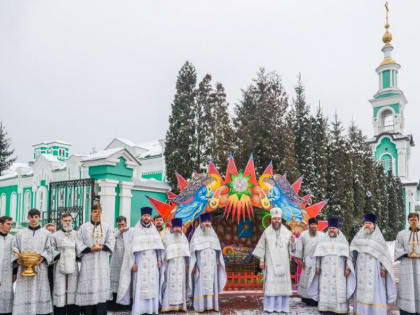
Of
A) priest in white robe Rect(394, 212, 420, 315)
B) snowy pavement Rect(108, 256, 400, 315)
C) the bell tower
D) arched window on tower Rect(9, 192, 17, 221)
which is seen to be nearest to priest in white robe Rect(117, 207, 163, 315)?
snowy pavement Rect(108, 256, 400, 315)

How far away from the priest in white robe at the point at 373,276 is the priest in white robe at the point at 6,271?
5.46 m

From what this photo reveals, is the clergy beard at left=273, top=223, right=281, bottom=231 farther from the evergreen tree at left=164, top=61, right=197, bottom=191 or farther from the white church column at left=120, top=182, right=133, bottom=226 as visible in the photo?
the evergreen tree at left=164, top=61, right=197, bottom=191

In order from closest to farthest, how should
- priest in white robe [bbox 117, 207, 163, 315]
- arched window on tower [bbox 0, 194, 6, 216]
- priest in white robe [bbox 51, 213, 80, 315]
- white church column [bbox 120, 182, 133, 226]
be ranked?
priest in white robe [bbox 51, 213, 80, 315], priest in white robe [bbox 117, 207, 163, 315], white church column [bbox 120, 182, 133, 226], arched window on tower [bbox 0, 194, 6, 216]

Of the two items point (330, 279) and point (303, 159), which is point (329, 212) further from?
point (330, 279)

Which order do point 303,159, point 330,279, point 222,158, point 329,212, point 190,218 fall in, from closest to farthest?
point 330,279 → point 190,218 → point 222,158 → point 303,159 → point 329,212

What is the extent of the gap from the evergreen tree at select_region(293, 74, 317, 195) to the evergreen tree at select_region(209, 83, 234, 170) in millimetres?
3982

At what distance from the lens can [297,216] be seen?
9680mm

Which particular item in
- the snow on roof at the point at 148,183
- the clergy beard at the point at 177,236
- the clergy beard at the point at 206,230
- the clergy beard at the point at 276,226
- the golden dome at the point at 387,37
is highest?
the golden dome at the point at 387,37

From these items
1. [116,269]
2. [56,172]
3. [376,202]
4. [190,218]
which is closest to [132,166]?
[190,218]

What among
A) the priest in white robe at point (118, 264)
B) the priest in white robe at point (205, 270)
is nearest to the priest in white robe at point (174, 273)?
the priest in white robe at point (205, 270)

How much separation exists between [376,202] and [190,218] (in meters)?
20.7

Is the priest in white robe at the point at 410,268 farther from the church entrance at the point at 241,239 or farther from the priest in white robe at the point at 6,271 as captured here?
the priest in white robe at the point at 6,271

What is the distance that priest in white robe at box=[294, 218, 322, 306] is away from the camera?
8688 millimetres

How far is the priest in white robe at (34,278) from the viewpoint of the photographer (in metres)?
6.21
